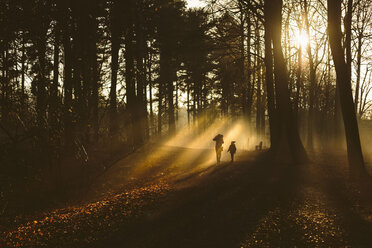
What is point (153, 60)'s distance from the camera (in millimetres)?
32656

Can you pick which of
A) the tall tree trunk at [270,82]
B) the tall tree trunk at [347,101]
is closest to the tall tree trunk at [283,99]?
the tall tree trunk at [270,82]

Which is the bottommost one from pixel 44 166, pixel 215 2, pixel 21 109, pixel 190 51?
pixel 44 166

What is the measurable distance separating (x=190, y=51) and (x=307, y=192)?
28.6ft

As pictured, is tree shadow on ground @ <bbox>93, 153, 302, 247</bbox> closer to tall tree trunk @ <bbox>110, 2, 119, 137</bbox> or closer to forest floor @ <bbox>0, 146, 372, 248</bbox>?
forest floor @ <bbox>0, 146, 372, 248</bbox>

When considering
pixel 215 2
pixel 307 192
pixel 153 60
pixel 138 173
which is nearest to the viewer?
pixel 307 192

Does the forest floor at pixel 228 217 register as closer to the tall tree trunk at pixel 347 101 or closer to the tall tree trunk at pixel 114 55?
the tall tree trunk at pixel 347 101

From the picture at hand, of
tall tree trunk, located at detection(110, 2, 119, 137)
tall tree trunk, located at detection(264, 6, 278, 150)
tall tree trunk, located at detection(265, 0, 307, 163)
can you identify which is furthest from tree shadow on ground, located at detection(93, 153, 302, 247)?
tall tree trunk, located at detection(110, 2, 119, 137)

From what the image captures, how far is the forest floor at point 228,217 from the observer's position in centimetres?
660

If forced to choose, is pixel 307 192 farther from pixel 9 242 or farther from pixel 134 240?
pixel 9 242

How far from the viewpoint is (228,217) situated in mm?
7676

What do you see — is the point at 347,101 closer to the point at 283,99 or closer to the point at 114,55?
the point at 283,99

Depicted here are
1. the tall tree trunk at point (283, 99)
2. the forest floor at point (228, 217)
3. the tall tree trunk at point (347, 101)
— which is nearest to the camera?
the forest floor at point (228, 217)

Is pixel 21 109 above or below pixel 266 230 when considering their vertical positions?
above

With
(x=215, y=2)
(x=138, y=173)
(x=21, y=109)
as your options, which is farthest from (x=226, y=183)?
(x=215, y=2)
